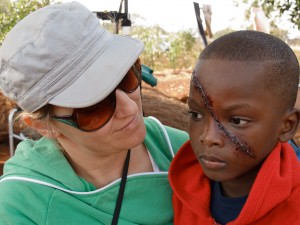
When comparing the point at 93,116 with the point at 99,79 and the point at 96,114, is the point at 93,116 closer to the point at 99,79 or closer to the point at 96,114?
the point at 96,114

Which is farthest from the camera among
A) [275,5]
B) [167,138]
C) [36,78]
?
[275,5]

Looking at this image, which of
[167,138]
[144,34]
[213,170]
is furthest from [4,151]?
[144,34]

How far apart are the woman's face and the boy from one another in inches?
10.2

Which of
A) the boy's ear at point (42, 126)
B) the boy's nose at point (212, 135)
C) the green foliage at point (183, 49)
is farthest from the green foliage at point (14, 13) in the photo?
the boy's nose at point (212, 135)

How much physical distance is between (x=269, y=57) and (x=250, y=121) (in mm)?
214

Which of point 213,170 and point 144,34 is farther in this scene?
point 144,34

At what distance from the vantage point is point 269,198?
1593 mm

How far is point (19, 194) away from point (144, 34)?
1187cm

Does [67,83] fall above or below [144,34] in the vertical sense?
above

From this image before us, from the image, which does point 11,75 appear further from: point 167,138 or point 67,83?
point 167,138

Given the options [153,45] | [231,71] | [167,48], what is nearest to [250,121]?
[231,71]

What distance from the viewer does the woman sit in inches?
67.7

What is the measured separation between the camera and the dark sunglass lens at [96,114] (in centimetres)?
177

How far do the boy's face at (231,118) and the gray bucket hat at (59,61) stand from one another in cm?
33
